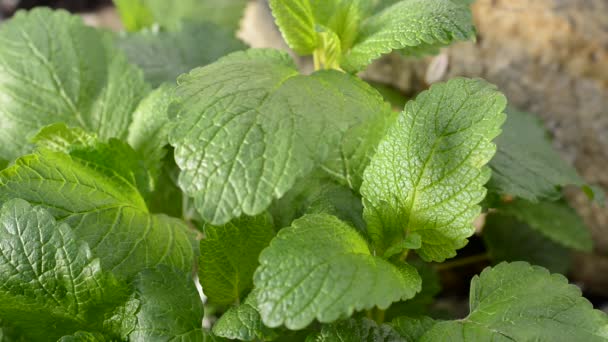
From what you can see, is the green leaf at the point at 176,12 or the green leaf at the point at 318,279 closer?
the green leaf at the point at 318,279

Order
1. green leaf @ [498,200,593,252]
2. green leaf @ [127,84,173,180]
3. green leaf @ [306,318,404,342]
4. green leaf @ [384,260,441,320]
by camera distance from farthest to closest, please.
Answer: green leaf @ [498,200,593,252] < green leaf @ [384,260,441,320] < green leaf @ [127,84,173,180] < green leaf @ [306,318,404,342]

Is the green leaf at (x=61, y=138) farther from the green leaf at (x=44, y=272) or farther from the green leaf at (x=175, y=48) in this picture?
the green leaf at (x=175, y=48)

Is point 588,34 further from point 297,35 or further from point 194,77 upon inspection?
point 194,77

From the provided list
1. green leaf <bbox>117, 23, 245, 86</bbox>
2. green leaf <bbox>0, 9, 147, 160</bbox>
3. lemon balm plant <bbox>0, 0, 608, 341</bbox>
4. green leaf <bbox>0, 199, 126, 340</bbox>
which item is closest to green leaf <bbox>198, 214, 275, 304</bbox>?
lemon balm plant <bbox>0, 0, 608, 341</bbox>

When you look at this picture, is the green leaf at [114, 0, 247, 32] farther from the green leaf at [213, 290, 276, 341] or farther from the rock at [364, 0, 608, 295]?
the green leaf at [213, 290, 276, 341]

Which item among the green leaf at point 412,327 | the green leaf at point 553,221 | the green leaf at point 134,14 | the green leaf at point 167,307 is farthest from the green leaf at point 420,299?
the green leaf at point 134,14

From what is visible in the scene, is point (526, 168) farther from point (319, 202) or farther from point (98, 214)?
point (98, 214)
